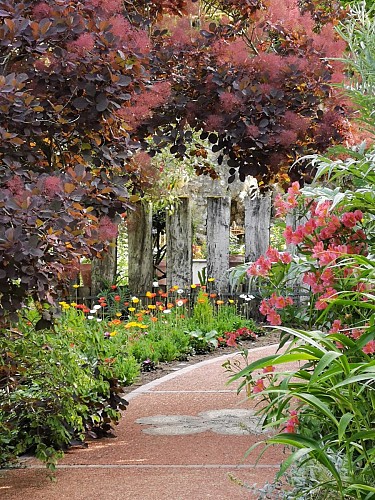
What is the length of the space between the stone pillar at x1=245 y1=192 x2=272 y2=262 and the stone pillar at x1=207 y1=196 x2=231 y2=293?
0.26 metres

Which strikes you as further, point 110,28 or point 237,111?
point 237,111

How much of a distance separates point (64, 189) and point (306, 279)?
1.06 m

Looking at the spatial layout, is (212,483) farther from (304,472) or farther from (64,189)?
(64,189)

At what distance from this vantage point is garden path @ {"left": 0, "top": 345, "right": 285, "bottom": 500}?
12.7 ft

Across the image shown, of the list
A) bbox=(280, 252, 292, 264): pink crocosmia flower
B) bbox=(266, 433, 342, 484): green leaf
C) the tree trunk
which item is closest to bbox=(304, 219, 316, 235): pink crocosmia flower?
bbox=(280, 252, 292, 264): pink crocosmia flower

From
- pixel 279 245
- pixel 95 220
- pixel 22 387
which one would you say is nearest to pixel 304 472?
pixel 95 220

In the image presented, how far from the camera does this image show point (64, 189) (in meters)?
3.47

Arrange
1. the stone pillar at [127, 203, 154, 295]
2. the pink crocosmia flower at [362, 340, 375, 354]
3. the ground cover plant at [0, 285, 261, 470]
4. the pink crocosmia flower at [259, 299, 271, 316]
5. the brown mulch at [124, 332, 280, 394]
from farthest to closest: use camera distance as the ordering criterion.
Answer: the stone pillar at [127, 203, 154, 295], the brown mulch at [124, 332, 280, 394], the ground cover plant at [0, 285, 261, 470], the pink crocosmia flower at [259, 299, 271, 316], the pink crocosmia flower at [362, 340, 375, 354]

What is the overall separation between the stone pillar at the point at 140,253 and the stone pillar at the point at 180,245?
23cm

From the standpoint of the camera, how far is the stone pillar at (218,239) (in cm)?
955

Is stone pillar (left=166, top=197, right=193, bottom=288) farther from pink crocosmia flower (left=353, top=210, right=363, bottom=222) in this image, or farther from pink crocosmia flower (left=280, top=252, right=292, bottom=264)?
pink crocosmia flower (left=353, top=210, right=363, bottom=222)

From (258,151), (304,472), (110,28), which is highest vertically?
(110,28)

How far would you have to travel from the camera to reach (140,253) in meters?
9.70

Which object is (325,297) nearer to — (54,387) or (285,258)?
(285,258)
